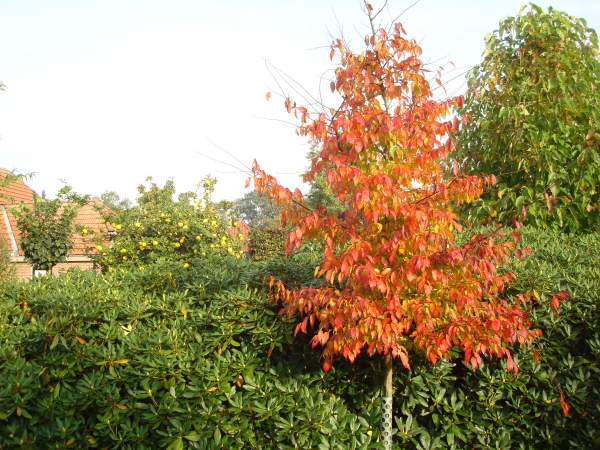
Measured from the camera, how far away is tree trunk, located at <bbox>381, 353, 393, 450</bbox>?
3.45 metres

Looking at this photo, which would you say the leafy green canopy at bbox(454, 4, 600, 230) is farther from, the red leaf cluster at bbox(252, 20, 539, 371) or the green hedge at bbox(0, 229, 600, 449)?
the red leaf cluster at bbox(252, 20, 539, 371)

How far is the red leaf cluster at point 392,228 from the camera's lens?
10.00ft

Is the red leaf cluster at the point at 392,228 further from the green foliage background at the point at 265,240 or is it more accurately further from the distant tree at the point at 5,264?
the green foliage background at the point at 265,240

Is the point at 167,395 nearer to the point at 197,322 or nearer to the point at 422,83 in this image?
the point at 197,322

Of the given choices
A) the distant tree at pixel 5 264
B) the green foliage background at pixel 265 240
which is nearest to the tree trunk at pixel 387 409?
the distant tree at pixel 5 264

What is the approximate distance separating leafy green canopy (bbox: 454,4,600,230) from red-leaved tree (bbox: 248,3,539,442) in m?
3.46

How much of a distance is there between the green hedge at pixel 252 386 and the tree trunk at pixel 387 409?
0.12 meters

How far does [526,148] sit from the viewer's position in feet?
21.6

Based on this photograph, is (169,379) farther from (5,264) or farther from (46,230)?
(5,264)

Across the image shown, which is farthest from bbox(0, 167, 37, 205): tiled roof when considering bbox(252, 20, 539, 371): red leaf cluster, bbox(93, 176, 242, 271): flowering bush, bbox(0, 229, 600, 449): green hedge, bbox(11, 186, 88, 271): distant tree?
bbox(252, 20, 539, 371): red leaf cluster

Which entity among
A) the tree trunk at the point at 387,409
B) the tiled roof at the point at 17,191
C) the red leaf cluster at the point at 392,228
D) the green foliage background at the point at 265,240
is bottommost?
the tree trunk at the point at 387,409

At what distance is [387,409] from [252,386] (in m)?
0.96

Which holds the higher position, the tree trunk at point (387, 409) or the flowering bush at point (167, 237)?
the flowering bush at point (167, 237)

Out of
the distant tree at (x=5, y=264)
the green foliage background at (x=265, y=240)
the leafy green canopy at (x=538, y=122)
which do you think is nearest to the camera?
the leafy green canopy at (x=538, y=122)
